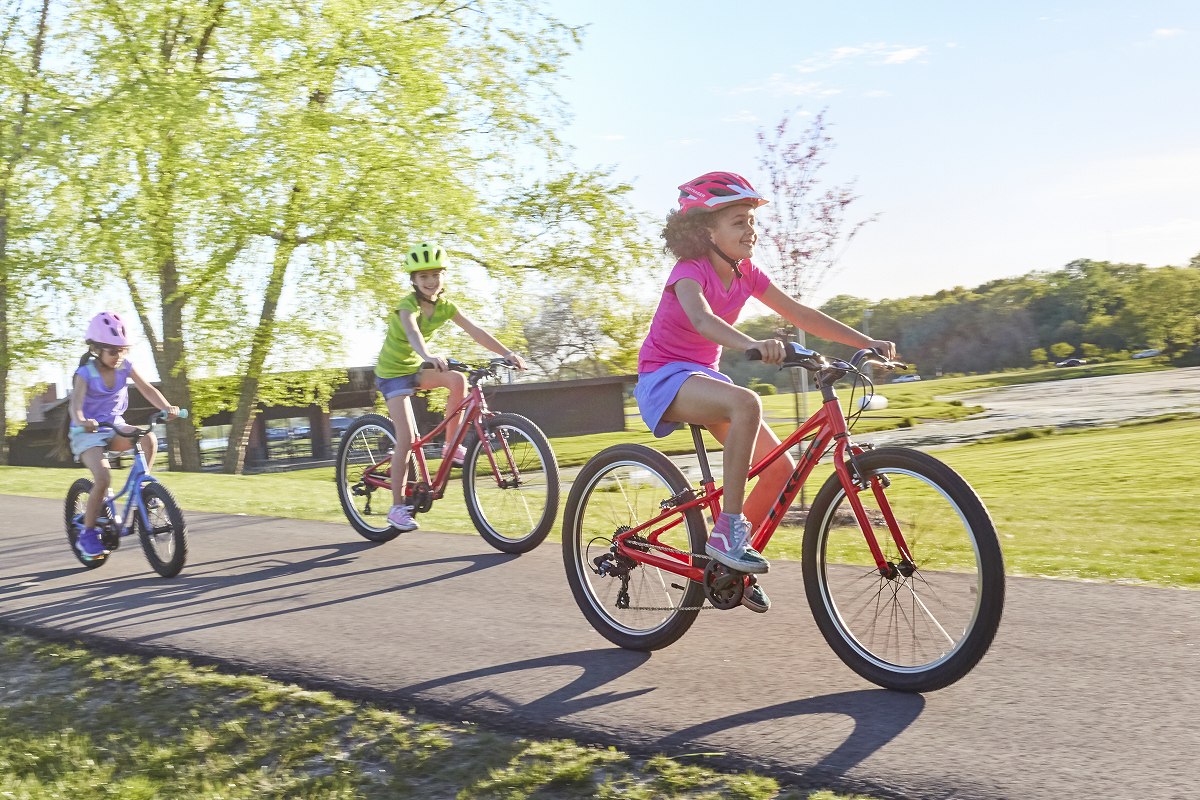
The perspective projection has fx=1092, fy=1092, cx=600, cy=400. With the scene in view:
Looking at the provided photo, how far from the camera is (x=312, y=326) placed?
77.7 feet

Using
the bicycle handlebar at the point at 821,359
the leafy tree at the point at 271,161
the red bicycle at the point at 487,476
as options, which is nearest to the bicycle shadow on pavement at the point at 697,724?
the bicycle handlebar at the point at 821,359

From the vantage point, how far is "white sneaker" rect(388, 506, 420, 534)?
795 centimetres

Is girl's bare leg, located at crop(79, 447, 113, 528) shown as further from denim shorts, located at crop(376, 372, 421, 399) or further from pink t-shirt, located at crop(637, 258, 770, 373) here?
pink t-shirt, located at crop(637, 258, 770, 373)

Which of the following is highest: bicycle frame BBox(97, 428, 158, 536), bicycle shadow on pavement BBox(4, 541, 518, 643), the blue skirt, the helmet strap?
the helmet strap

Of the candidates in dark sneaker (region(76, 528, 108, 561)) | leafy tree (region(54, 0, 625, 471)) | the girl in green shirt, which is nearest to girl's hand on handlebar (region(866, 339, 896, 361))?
the girl in green shirt

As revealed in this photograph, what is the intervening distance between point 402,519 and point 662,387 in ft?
12.9

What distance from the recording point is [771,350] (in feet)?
13.0

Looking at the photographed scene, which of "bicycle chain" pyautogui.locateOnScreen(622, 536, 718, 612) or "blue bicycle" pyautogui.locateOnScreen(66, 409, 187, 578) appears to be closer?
"bicycle chain" pyautogui.locateOnScreen(622, 536, 718, 612)

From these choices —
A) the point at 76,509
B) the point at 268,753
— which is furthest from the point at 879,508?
the point at 76,509

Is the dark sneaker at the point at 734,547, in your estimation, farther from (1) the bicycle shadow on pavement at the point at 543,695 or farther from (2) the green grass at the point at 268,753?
(2) the green grass at the point at 268,753

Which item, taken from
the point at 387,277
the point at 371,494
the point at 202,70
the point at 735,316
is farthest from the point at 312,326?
the point at 735,316

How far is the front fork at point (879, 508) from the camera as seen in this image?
3.94m

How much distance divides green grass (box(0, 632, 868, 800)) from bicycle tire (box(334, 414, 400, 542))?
3.48m

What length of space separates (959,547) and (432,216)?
1904 cm
